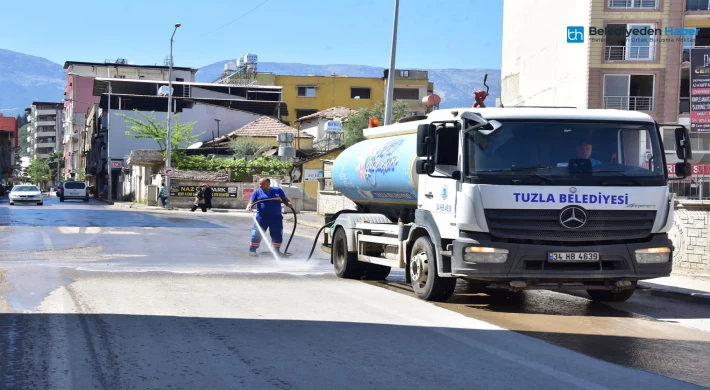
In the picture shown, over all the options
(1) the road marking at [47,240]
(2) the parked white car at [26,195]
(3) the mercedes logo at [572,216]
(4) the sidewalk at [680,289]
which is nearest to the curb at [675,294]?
(4) the sidewalk at [680,289]

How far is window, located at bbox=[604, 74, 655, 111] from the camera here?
42250 millimetres

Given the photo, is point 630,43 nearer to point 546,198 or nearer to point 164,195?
point 164,195

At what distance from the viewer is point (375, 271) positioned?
45.7 ft

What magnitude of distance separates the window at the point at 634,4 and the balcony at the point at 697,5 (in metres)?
2.50

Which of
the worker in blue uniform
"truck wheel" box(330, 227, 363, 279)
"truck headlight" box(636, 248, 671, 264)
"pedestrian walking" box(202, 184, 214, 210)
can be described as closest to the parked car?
"pedestrian walking" box(202, 184, 214, 210)

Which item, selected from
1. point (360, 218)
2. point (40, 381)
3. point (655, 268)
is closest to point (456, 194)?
point (655, 268)

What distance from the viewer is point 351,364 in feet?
21.9

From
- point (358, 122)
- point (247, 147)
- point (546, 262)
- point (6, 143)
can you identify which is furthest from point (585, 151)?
point (6, 143)

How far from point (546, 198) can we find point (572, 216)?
0.37 m

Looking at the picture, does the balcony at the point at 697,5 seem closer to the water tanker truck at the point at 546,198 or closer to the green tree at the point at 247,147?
the green tree at the point at 247,147

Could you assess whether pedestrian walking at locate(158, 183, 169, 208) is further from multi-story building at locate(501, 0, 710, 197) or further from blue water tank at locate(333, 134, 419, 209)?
blue water tank at locate(333, 134, 419, 209)

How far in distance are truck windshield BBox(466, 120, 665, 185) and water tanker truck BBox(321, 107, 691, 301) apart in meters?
0.01

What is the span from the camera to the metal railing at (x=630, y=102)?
1662 inches

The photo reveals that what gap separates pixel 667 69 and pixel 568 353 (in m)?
38.2
